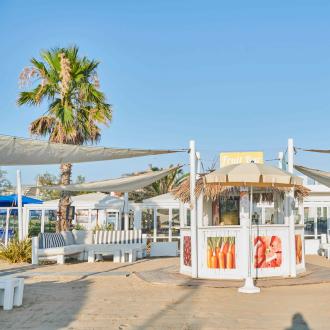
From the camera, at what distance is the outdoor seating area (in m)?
13.8

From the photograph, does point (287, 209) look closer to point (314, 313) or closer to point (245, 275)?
point (245, 275)

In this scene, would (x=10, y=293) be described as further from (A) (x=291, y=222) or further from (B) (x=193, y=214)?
(A) (x=291, y=222)

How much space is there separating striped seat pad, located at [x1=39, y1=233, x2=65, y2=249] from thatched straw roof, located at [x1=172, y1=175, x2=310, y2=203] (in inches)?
193

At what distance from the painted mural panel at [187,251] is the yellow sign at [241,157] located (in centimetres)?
191

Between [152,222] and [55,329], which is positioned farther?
[152,222]

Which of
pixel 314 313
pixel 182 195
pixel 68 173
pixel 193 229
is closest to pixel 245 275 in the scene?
pixel 193 229

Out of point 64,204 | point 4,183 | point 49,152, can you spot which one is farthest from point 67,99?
point 4,183

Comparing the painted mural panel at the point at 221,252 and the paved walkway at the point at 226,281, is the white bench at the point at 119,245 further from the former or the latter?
the painted mural panel at the point at 221,252

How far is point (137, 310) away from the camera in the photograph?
6766mm

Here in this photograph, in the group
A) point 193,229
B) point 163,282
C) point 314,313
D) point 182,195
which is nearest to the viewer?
point 314,313

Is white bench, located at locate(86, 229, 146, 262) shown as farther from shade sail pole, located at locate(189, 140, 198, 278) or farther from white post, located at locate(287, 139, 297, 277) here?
white post, located at locate(287, 139, 297, 277)

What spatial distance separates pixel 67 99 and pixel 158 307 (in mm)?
9659

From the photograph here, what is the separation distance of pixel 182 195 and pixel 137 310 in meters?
4.33

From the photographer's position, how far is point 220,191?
10.3 meters
